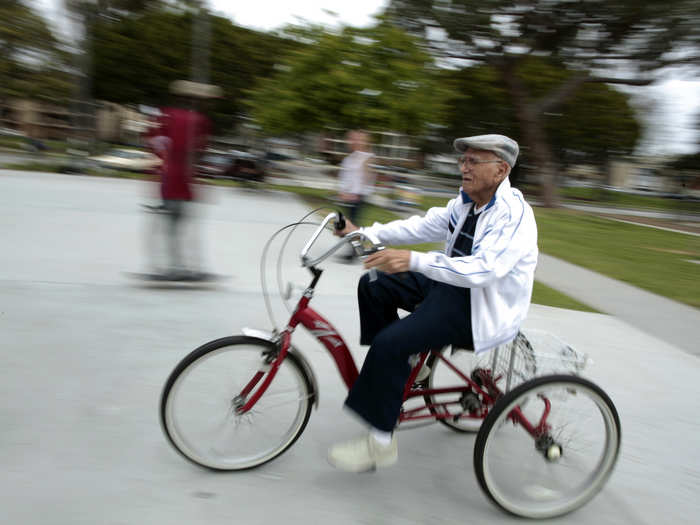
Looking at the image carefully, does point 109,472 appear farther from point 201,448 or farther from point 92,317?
point 92,317

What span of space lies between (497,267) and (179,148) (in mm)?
3937

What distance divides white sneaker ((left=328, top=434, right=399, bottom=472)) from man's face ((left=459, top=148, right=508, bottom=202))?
1.16 metres

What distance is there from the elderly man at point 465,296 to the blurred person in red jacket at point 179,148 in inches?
137

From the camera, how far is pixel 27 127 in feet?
150

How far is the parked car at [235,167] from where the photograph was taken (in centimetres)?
1856

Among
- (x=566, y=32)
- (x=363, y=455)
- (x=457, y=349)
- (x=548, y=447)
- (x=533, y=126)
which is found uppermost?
(x=566, y=32)

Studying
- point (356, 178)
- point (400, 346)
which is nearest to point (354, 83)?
point (356, 178)

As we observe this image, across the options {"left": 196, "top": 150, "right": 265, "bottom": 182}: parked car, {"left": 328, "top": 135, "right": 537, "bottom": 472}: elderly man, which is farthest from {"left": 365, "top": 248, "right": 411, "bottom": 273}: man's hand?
{"left": 196, "top": 150, "right": 265, "bottom": 182}: parked car

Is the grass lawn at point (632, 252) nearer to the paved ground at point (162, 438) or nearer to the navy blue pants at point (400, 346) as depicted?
the paved ground at point (162, 438)

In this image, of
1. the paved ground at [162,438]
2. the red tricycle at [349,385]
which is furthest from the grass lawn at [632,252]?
the red tricycle at [349,385]

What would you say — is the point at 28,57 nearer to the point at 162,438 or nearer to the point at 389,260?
the point at 162,438

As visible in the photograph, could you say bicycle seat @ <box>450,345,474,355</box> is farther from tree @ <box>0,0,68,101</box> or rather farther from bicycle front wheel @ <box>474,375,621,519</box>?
tree @ <box>0,0,68,101</box>

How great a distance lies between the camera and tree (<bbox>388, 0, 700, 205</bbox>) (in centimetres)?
1805

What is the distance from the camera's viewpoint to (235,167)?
19.3 metres
